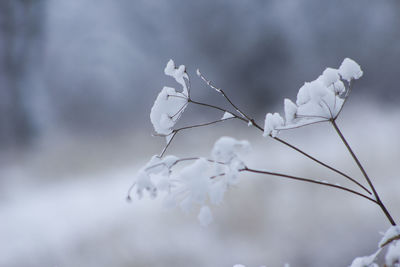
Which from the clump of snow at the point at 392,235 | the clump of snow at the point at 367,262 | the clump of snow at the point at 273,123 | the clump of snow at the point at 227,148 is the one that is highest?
the clump of snow at the point at 273,123

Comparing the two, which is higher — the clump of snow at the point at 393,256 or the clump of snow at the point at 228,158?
the clump of snow at the point at 228,158

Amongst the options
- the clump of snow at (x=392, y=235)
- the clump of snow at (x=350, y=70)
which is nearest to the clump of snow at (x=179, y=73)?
the clump of snow at (x=350, y=70)

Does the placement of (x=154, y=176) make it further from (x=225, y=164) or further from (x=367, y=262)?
(x=367, y=262)

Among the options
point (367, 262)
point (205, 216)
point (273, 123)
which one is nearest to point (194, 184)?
point (205, 216)

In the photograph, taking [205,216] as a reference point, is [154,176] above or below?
above

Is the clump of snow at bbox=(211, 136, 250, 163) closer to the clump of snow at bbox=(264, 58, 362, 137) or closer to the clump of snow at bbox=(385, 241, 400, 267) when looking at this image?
the clump of snow at bbox=(264, 58, 362, 137)

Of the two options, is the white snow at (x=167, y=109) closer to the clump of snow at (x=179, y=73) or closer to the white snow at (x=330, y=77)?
the clump of snow at (x=179, y=73)

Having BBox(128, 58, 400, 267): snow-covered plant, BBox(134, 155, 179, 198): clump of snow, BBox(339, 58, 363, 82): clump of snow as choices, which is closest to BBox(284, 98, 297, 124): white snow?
BBox(128, 58, 400, 267): snow-covered plant

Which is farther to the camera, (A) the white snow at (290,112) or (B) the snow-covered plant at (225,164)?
(A) the white snow at (290,112)

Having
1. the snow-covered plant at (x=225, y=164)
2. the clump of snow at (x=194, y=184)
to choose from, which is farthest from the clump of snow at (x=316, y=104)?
the clump of snow at (x=194, y=184)
